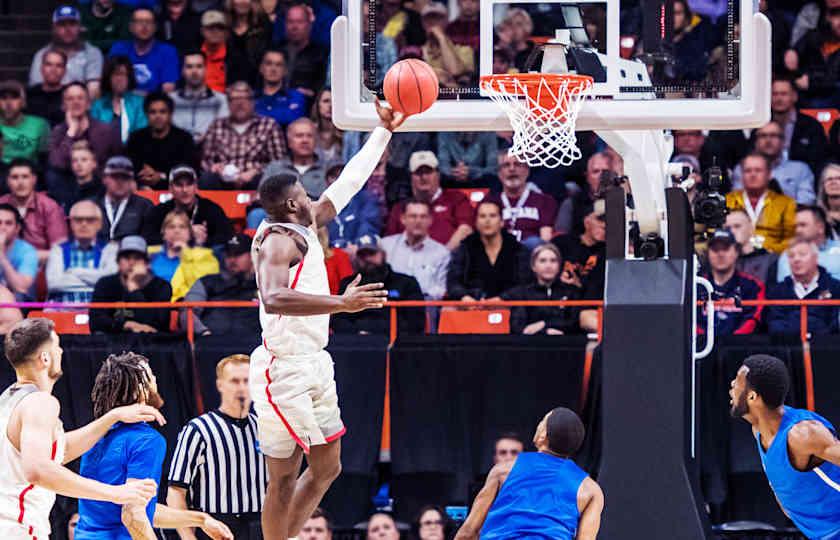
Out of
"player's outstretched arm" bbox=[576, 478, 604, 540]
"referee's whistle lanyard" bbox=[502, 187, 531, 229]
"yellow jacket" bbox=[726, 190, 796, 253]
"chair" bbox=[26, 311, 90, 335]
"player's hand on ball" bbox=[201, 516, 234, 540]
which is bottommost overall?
"player's hand on ball" bbox=[201, 516, 234, 540]

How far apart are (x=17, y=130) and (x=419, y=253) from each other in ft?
12.4

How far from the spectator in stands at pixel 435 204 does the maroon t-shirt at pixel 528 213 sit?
263 mm

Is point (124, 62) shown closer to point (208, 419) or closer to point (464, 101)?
point (208, 419)

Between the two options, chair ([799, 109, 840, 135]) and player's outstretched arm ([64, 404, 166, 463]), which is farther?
chair ([799, 109, 840, 135])

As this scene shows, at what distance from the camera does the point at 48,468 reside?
6020 mm

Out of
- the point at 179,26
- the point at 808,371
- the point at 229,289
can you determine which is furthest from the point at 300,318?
the point at 179,26

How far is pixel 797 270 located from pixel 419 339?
2.58 m

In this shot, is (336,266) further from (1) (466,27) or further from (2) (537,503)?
(2) (537,503)

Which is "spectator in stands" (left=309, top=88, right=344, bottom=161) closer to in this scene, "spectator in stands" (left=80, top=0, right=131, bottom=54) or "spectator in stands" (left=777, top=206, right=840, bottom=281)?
"spectator in stands" (left=80, top=0, right=131, bottom=54)

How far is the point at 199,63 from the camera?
1261 cm

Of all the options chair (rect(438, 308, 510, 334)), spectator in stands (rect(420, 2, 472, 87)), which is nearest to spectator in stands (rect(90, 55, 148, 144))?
spectator in stands (rect(420, 2, 472, 87))

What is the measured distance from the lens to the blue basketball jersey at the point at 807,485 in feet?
24.2

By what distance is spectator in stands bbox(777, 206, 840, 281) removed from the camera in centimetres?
1047

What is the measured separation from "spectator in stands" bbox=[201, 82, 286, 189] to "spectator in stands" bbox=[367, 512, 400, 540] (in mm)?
3293
